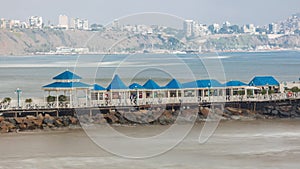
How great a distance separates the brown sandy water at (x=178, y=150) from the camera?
21.5m

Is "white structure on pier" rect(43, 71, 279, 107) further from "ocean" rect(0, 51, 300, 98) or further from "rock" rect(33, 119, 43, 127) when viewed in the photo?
"ocean" rect(0, 51, 300, 98)

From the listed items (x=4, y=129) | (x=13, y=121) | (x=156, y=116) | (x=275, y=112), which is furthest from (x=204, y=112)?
(x=4, y=129)

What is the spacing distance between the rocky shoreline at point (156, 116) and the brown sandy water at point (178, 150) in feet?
3.20

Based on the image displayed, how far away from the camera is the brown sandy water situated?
845 inches

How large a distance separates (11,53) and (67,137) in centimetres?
17246

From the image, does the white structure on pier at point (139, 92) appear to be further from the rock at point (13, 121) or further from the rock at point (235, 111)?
the rock at point (13, 121)

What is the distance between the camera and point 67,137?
27.1 metres

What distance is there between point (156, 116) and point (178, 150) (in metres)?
7.18

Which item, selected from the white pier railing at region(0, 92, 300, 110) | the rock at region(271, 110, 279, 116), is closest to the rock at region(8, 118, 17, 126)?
the white pier railing at region(0, 92, 300, 110)

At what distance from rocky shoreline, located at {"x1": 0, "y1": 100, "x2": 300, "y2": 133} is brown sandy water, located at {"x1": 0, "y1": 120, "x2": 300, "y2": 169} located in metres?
0.97

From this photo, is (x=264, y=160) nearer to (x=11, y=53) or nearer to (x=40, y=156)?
(x=40, y=156)

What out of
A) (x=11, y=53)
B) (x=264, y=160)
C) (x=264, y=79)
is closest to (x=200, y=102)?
(x=264, y=79)

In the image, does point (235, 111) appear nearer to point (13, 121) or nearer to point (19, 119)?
point (19, 119)

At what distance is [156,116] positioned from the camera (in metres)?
30.8
